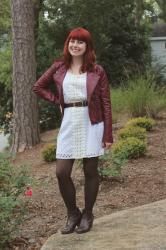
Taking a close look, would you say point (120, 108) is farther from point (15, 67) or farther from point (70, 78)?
point (70, 78)

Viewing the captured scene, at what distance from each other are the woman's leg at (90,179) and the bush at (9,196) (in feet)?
1.64

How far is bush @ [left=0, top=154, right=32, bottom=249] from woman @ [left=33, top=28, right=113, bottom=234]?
0.38 metres

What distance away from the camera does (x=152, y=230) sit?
504 centimetres

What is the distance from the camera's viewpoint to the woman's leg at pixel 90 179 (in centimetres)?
490

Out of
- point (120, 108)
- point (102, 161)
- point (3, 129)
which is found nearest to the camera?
point (102, 161)

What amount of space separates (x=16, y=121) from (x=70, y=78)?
6.58 metres

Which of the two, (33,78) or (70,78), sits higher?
(70,78)

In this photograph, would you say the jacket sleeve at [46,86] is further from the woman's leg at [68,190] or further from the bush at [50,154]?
the bush at [50,154]

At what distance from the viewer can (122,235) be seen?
16.3ft

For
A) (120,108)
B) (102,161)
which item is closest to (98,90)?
(102,161)

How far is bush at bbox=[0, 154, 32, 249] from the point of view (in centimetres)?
468

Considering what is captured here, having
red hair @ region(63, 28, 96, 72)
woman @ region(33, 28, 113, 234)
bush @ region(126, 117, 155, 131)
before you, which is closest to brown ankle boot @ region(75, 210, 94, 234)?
woman @ region(33, 28, 113, 234)

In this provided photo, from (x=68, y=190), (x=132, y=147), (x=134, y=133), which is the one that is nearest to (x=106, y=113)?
(x=68, y=190)

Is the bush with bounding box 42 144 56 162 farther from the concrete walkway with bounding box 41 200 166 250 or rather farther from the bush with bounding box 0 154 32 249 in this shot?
the bush with bounding box 0 154 32 249
